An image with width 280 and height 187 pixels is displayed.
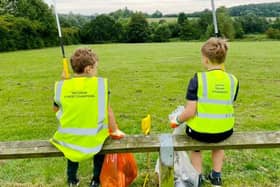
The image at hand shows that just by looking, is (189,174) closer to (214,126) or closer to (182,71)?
(214,126)

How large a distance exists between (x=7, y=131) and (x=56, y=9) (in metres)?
3.79

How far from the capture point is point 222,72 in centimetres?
359

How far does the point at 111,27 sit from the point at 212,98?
198ft

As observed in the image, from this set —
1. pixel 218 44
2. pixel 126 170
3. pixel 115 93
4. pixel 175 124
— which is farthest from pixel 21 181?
pixel 115 93

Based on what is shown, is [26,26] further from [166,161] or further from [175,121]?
[166,161]

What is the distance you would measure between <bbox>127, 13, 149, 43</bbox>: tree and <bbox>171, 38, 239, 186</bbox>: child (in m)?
58.2

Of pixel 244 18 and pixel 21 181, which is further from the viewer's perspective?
pixel 244 18

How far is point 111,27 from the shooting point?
2466 inches

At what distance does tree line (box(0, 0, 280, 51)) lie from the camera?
48.5 metres

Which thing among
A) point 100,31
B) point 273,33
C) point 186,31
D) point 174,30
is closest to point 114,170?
point 273,33

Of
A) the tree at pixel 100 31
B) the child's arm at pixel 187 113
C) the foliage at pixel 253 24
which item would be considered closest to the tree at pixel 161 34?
the tree at pixel 100 31

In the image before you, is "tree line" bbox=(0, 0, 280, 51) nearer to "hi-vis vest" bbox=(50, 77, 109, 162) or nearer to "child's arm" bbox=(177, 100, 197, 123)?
"hi-vis vest" bbox=(50, 77, 109, 162)

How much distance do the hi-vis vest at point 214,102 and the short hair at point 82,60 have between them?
1005 mm

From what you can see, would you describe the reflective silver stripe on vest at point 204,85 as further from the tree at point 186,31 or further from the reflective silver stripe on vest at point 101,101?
the tree at point 186,31
